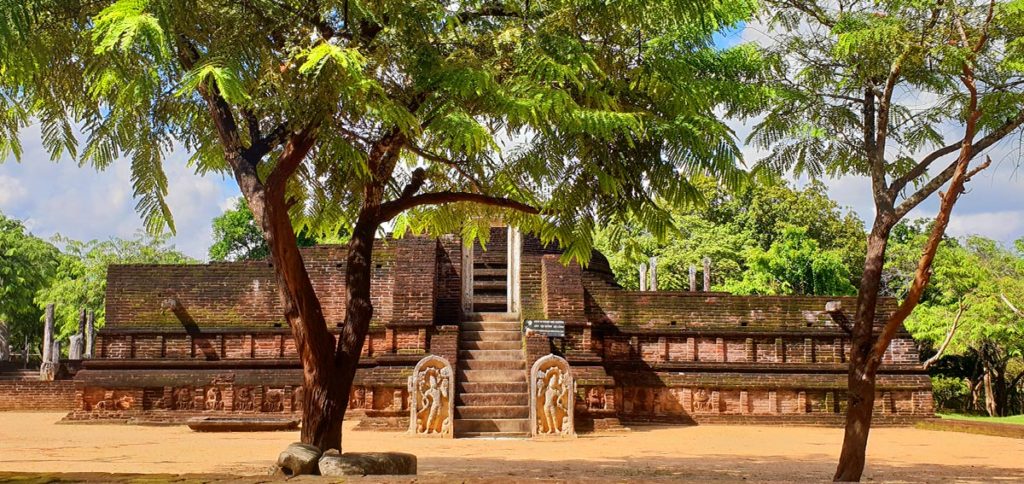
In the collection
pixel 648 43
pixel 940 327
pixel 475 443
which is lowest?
pixel 475 443

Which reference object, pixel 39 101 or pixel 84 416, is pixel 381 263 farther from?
pixel 39 101

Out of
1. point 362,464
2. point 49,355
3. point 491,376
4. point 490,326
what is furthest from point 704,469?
point 49,355

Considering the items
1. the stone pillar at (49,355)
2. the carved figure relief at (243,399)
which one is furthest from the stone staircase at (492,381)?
the stone pillar at (49,355)

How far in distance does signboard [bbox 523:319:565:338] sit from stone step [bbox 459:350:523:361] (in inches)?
21.3

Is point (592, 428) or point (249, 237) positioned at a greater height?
point (249, 237)

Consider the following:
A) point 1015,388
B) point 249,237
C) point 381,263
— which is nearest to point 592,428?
point 381,263

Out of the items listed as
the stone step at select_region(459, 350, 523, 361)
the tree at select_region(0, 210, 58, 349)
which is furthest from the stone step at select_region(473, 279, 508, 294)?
the tree at select_region(0, 210, 58, 349)

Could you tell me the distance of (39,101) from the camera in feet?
27.8

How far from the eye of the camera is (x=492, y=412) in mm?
14602

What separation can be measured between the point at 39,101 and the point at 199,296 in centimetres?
932

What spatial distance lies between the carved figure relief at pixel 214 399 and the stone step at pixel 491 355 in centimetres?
417

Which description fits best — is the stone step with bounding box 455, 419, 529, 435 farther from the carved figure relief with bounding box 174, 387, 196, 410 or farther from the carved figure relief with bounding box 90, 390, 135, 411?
the carved figure relief with bounding box 90, 390, 135, 411

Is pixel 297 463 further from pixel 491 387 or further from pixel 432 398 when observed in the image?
pixel 491 387

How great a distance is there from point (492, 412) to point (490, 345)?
223 cm
